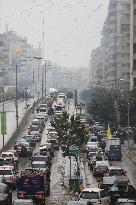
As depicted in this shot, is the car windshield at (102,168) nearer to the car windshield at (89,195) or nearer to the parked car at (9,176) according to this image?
the parked car at (9,176)

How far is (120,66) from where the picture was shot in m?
153

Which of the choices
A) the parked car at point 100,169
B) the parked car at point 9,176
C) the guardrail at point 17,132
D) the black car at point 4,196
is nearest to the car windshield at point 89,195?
the black car at point 4,196

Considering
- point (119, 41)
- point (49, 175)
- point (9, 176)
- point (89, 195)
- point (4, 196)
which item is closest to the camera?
point (4, 196)

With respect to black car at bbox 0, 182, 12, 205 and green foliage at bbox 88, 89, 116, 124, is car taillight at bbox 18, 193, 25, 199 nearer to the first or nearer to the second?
black car at bbox 0, 182, 12, 205

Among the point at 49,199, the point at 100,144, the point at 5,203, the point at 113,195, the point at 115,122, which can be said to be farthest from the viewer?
the point at 115,122

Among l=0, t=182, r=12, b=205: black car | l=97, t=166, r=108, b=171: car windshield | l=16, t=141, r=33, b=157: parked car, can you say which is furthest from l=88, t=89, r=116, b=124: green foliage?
l=0, t=182, r=12, b=205: black car

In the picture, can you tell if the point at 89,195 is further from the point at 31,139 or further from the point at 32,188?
the point at 31,139

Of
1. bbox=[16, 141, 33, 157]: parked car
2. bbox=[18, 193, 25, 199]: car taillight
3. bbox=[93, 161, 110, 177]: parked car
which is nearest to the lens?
bbox=[18, 193, 25, 199]: car taillight

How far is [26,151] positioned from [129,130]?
15.1m

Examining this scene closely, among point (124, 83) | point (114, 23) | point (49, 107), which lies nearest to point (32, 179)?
point (49, 107)

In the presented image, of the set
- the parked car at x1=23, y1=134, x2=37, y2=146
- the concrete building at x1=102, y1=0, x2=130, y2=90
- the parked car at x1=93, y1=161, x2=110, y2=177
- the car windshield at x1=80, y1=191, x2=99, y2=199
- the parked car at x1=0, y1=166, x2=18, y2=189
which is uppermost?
the concrete building at x1=102, y1=0, x2=130, y2=90

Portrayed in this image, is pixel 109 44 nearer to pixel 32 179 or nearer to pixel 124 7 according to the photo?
pixel 124 7

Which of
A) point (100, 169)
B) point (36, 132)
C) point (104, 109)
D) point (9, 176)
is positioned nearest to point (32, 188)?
point (9, 176)

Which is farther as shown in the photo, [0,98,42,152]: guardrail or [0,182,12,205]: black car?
[0,98,42,152]: guardrail
